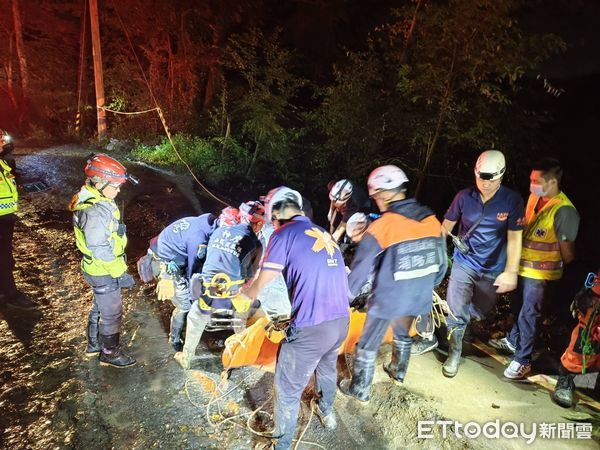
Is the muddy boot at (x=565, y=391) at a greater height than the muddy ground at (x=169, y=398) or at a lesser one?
greater

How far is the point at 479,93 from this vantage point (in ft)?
22.4

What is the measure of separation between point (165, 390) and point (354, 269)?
2.03 m

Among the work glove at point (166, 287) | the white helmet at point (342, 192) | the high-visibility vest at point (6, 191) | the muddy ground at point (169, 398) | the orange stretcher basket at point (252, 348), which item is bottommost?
the muddy ground at point (169, 398)

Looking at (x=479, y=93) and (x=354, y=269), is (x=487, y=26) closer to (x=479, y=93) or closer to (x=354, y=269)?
(x=479, y=93)

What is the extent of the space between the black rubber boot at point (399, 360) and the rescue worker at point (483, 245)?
1.69 feet

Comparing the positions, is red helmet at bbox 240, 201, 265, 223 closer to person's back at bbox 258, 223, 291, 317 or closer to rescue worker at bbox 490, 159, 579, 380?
person's back at bbox 258, 223, 291, 317

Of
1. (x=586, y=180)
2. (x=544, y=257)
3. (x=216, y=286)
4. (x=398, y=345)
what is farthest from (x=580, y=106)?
(x=216, y=286)

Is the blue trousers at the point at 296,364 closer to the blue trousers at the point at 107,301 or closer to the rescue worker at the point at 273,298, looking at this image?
the rescue worker at the point at 273,298

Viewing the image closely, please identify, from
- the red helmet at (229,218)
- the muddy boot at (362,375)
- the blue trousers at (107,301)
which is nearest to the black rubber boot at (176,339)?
the blue trousers at (107,301)

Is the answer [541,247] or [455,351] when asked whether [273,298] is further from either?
[541,247]

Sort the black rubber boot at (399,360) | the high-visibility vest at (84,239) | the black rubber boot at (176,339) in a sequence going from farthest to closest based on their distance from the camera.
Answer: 1. the black rubber boot at (176,339)
2. the black rubber boot at (399,360)
3. the high-visibility vest at (84,239)

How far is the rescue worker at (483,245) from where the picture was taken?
12.4 ft

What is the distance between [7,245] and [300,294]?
4.23 m

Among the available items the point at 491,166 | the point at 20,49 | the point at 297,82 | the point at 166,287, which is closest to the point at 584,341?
the point at 491,166
